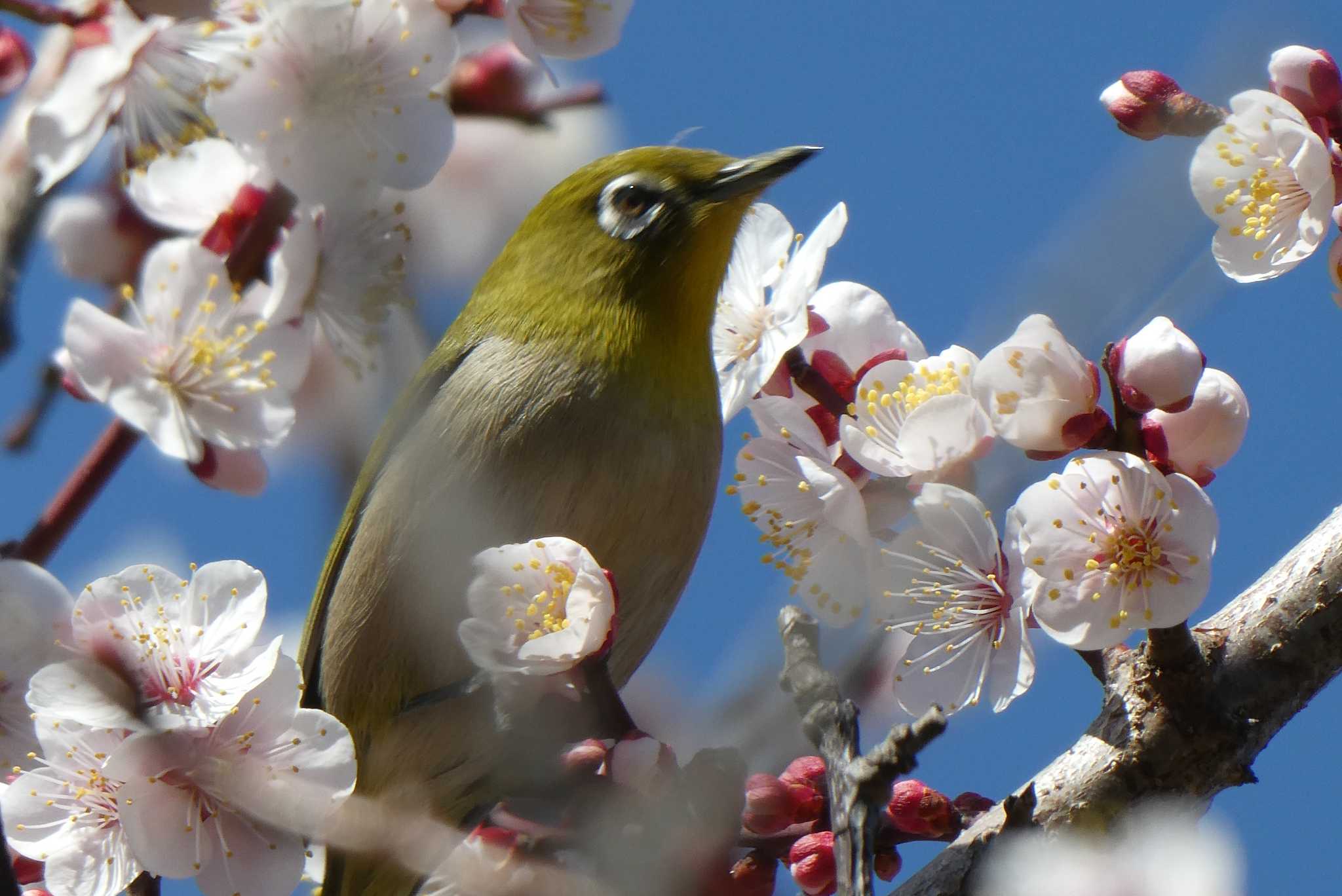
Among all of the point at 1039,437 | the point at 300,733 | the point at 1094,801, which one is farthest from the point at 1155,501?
the point at 300,733

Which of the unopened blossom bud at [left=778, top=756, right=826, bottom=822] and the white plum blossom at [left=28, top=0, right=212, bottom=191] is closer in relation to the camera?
the unopened blossom bud at [left=778, top=756, right=826, bottom=822]

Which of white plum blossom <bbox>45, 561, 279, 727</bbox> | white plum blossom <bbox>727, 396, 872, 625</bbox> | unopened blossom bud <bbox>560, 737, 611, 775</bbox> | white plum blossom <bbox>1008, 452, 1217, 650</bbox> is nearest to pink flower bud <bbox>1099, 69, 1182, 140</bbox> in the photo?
white plum blossom <bbox>1008, 452, 1217, 650</bbox>

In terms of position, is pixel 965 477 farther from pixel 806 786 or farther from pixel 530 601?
pixel 530 601

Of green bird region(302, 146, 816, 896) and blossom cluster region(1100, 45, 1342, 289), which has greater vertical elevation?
blossom cluster region(1100, 45, 1342, 289)

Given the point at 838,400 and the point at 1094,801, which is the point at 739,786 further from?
the point at 838,400

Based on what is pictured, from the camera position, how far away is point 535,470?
10.6 ft

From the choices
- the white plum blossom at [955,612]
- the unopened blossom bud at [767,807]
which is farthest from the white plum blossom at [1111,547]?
the unopened blossom bud at [767,807]

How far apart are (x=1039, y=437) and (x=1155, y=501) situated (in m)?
0.19

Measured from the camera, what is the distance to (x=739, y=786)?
1912 mm

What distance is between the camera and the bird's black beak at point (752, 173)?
3355 mm

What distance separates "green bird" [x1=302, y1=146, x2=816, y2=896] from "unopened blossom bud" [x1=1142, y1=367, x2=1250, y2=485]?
56.1 inches

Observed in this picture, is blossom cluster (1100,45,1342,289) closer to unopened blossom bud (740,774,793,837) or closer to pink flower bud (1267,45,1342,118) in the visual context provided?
pink flower bud (1267,45,1342,118)

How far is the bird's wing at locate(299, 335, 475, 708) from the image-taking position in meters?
3.73

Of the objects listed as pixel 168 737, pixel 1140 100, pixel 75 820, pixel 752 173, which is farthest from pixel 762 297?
pixel 75 820
